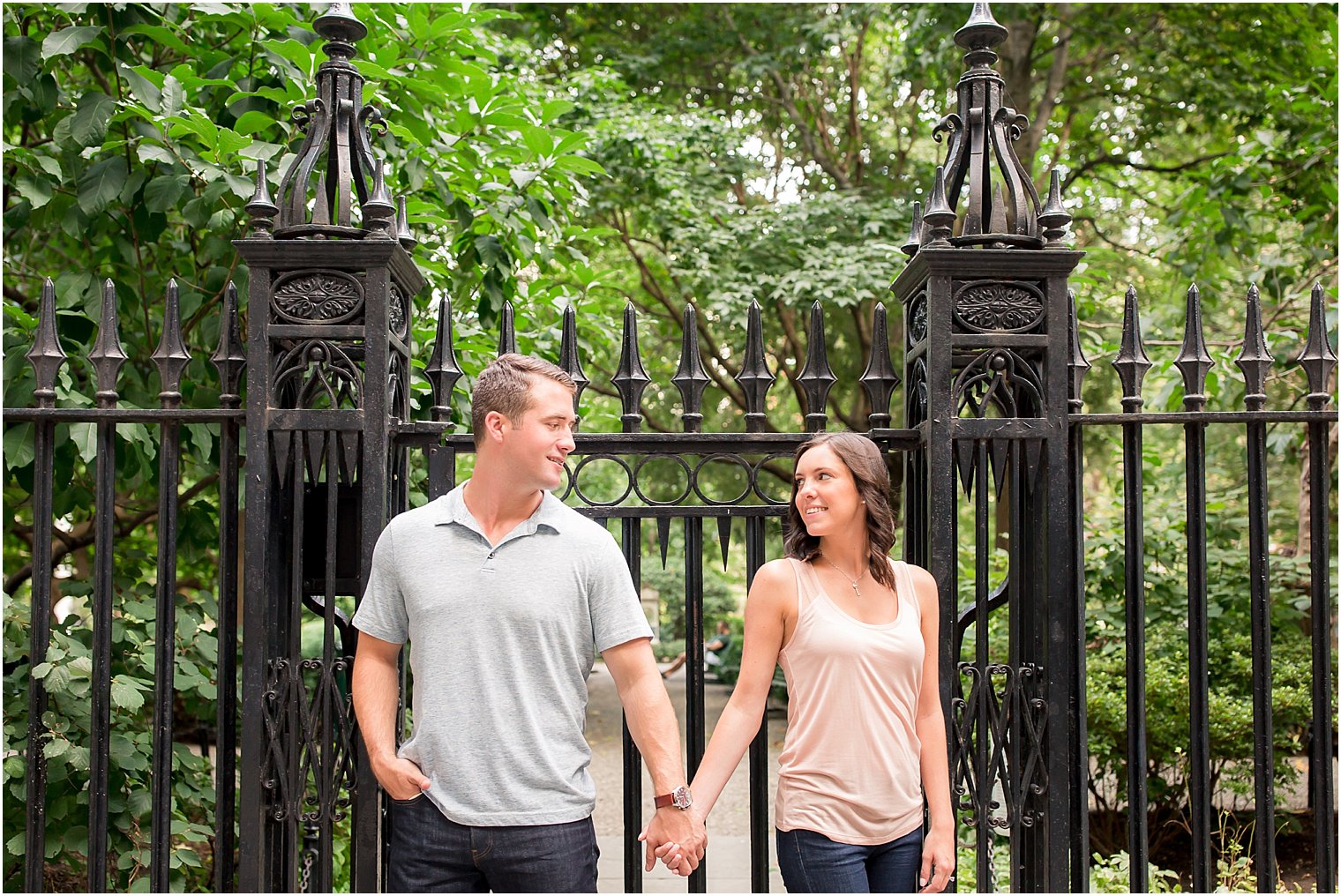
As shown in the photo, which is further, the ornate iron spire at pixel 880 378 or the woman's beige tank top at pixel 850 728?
the ornate iron spire at pixel 880 378

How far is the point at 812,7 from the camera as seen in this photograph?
1168 centimetres

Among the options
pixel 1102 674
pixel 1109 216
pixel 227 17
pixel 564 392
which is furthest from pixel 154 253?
pixel 1109 216

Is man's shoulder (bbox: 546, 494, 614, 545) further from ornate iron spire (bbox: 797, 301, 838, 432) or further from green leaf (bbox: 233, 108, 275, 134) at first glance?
green leaf (bbox: 233, 108, 275, 134)

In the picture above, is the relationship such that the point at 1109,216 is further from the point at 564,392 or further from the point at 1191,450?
the point at 564,392

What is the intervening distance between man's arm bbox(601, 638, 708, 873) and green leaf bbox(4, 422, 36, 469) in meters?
2.45

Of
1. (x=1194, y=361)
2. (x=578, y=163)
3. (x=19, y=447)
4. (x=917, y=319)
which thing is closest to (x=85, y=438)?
(x=19, y=447)

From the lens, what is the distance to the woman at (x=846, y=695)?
270 cm

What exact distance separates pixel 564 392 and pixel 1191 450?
2021 millimetres

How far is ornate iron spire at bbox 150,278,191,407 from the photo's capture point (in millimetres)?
3217

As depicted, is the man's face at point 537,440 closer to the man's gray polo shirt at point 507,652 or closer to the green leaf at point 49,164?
the man's gray polo shirt at point 507,652

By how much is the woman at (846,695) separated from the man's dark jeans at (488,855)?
257 mm

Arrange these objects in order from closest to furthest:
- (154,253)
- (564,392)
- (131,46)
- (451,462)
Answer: (564,392) → (451,462) → (131,46) → (154,253)

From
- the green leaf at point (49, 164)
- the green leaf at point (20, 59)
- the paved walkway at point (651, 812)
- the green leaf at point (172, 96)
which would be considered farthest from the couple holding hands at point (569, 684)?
the green leaf at point (20, 59)

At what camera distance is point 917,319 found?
3.46 meters
